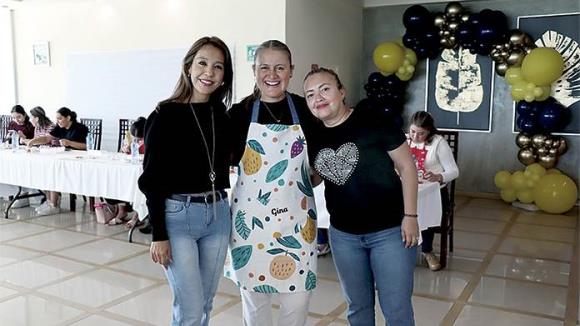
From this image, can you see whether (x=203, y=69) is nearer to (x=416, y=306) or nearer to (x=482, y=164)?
(x=416, y=306)

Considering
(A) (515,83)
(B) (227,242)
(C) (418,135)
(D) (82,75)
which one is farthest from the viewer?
(D) (82,75)

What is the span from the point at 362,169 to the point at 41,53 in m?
7.78

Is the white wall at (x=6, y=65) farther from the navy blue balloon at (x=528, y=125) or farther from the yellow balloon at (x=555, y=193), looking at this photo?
the yellow balloon at (x=555, y=193)

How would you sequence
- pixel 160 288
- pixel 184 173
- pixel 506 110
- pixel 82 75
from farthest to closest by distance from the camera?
pixel 82 75, pixel 506 110, pixel 160 288, pixel 184 173

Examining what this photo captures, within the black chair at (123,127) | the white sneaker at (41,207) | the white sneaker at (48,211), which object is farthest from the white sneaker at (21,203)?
the black chair at (123,127)

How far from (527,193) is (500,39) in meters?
1.91

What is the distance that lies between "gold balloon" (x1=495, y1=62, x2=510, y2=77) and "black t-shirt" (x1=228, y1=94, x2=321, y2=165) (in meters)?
5.22

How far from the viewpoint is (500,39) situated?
6410 millimetres

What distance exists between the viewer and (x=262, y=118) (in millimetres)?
1936

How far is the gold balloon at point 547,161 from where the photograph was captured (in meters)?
6.19

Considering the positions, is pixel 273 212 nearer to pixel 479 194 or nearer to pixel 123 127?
pixel 123 127

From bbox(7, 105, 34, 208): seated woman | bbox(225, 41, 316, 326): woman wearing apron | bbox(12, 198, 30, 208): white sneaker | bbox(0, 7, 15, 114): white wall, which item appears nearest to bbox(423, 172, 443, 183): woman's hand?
bbox(225, 41, 316, 326): woman wearing apron

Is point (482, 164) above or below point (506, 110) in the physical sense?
below

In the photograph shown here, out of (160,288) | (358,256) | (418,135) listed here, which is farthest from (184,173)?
(418,135)
